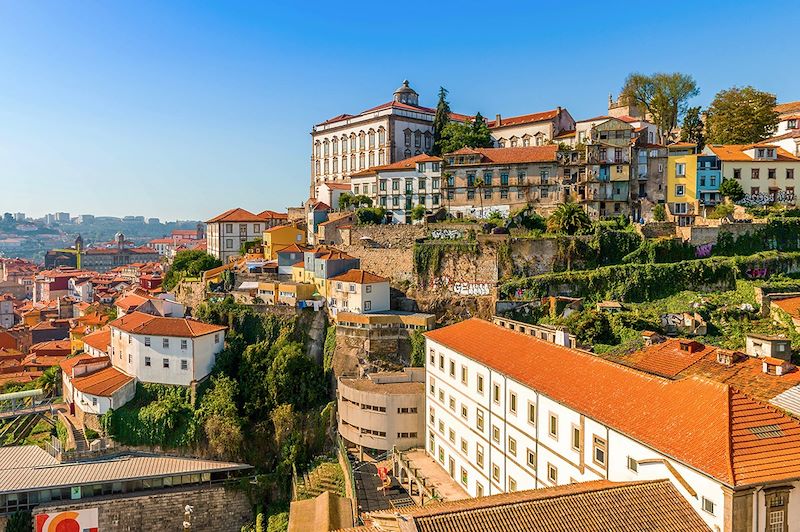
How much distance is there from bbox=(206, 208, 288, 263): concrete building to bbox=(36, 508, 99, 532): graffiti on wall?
2984 centimetres

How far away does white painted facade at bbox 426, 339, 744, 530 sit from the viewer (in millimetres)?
15680

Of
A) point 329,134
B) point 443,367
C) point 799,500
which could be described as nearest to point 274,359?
point 443,367

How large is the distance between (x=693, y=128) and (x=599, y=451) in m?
47.9

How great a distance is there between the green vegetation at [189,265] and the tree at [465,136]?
2401 cm

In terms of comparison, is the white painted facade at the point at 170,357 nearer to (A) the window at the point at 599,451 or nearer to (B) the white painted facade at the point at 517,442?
(B) the white painted facade at the point at 517,442

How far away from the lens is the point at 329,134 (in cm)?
7188

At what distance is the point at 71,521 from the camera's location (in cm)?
3184

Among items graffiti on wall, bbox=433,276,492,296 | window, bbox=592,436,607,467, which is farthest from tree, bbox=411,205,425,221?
window, bbox=592,436,607,467

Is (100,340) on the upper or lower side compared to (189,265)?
lower

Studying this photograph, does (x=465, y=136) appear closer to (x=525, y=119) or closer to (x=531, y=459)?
(x=525, y=119)

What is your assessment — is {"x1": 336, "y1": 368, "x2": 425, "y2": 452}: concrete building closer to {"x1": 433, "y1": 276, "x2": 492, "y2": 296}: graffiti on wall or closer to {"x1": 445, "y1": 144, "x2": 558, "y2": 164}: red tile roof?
{"x1": 433, "y1": 276, "x2": 492, "y2": 296}: graffiti on wall

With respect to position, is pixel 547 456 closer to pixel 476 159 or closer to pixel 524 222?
pixel 524 222

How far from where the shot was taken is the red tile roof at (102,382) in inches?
1453

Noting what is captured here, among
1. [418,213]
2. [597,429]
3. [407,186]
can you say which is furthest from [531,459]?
[407,186]
